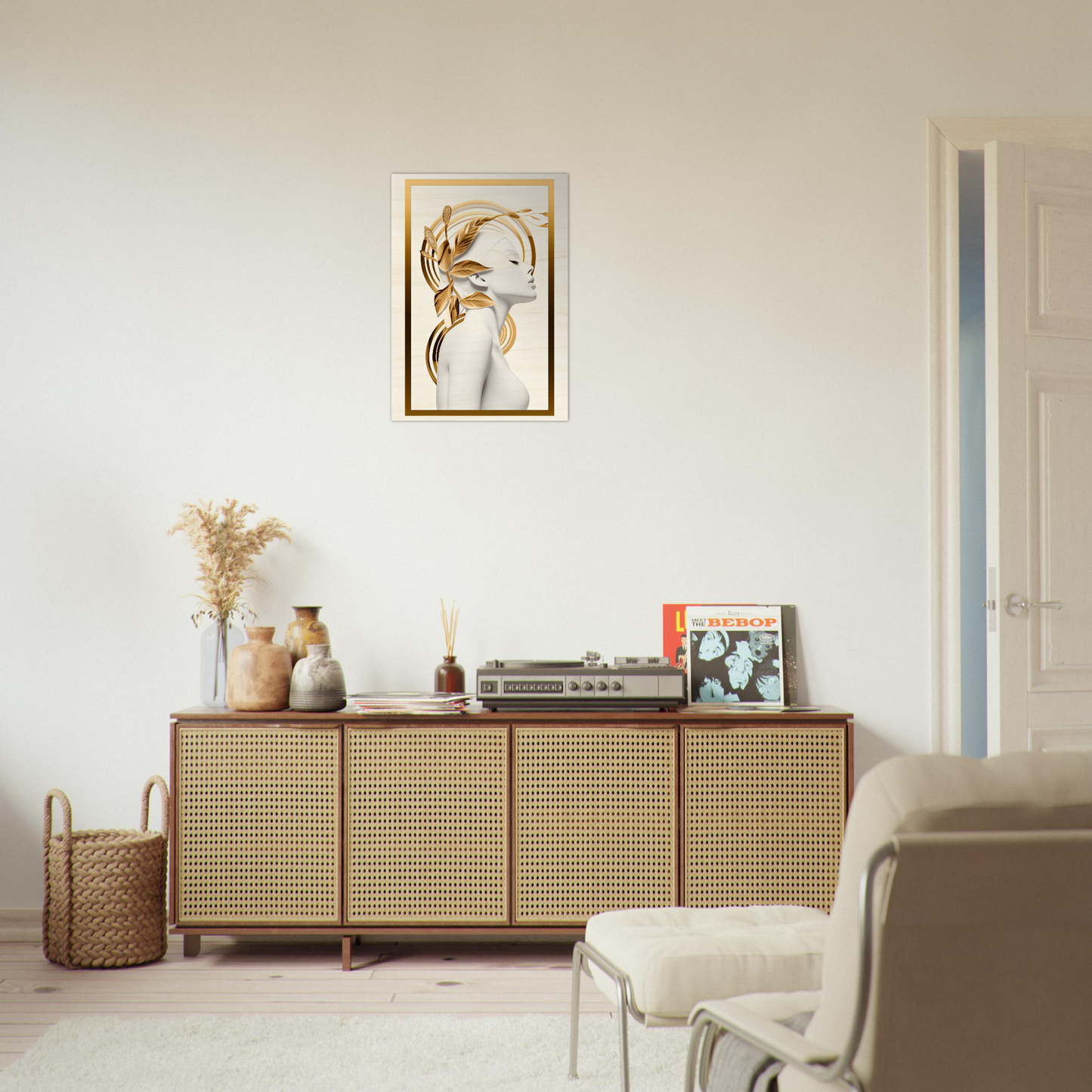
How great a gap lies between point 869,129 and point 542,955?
2947 mm

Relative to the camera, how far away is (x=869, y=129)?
358cm

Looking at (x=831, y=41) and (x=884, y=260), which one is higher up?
(x=831, y=41)

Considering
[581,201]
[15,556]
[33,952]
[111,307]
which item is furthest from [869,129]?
[33,952]

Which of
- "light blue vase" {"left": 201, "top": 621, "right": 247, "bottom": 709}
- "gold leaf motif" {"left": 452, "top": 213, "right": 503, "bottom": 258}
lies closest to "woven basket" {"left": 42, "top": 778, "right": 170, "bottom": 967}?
"light blue vase" {"left": 201, "top": 621, "right": 247, "bottom": 709}

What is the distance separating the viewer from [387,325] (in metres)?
3.56

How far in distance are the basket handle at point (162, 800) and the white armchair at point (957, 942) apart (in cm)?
235

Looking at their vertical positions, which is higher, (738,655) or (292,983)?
(738,655)

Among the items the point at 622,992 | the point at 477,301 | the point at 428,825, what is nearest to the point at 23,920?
the point at 428,825

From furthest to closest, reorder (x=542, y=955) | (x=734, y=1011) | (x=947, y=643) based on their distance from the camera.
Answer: (x=947, y=643) → (x=542, y=955) → (x=734, y=1011)

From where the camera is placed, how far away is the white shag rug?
90.1 inches

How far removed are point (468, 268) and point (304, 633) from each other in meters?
1.35

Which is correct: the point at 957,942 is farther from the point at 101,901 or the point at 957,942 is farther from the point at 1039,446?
A: the point at 101,901

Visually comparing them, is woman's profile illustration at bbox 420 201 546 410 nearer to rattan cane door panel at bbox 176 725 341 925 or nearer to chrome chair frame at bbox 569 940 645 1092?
rattan cane door panel at bbox 176 725 341 925

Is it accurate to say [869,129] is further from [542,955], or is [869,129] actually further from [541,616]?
[542,955]
